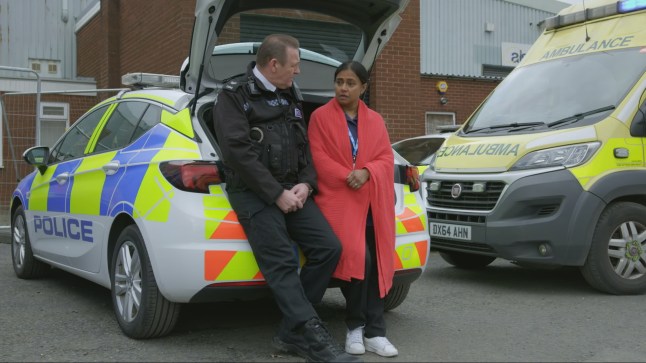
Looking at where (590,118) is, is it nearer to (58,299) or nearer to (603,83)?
(603,83)

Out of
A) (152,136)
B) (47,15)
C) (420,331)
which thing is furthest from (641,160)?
(47,15)

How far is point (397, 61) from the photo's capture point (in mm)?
12320

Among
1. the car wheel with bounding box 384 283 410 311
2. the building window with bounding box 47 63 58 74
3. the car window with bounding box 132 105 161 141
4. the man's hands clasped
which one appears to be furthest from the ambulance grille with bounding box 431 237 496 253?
the building window with bounding box 47 63 58 74

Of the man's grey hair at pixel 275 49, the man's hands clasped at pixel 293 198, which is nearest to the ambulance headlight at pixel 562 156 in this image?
the man's hands clasped at pixel 293 198

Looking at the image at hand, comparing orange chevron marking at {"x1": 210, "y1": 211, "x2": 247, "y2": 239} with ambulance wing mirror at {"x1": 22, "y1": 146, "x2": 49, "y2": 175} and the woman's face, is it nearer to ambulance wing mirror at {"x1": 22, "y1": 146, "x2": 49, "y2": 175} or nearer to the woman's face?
the woman's face

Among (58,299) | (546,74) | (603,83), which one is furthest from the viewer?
(546,74)

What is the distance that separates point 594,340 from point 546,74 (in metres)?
3.16

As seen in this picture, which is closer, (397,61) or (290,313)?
(290,313)

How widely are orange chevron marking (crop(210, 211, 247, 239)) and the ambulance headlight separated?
2.79 metres

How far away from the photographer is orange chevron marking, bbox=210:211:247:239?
3719 millimetres

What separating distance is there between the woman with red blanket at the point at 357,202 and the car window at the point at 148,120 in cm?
102

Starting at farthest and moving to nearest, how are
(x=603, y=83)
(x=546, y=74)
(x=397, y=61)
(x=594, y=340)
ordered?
1. (x=397, y=61)
2. (x=546, y=74)
3. (x=603, y=83)
4. (x=594, y=340)

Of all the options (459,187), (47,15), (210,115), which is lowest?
(459,187)

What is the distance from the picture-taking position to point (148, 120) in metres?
4.46
